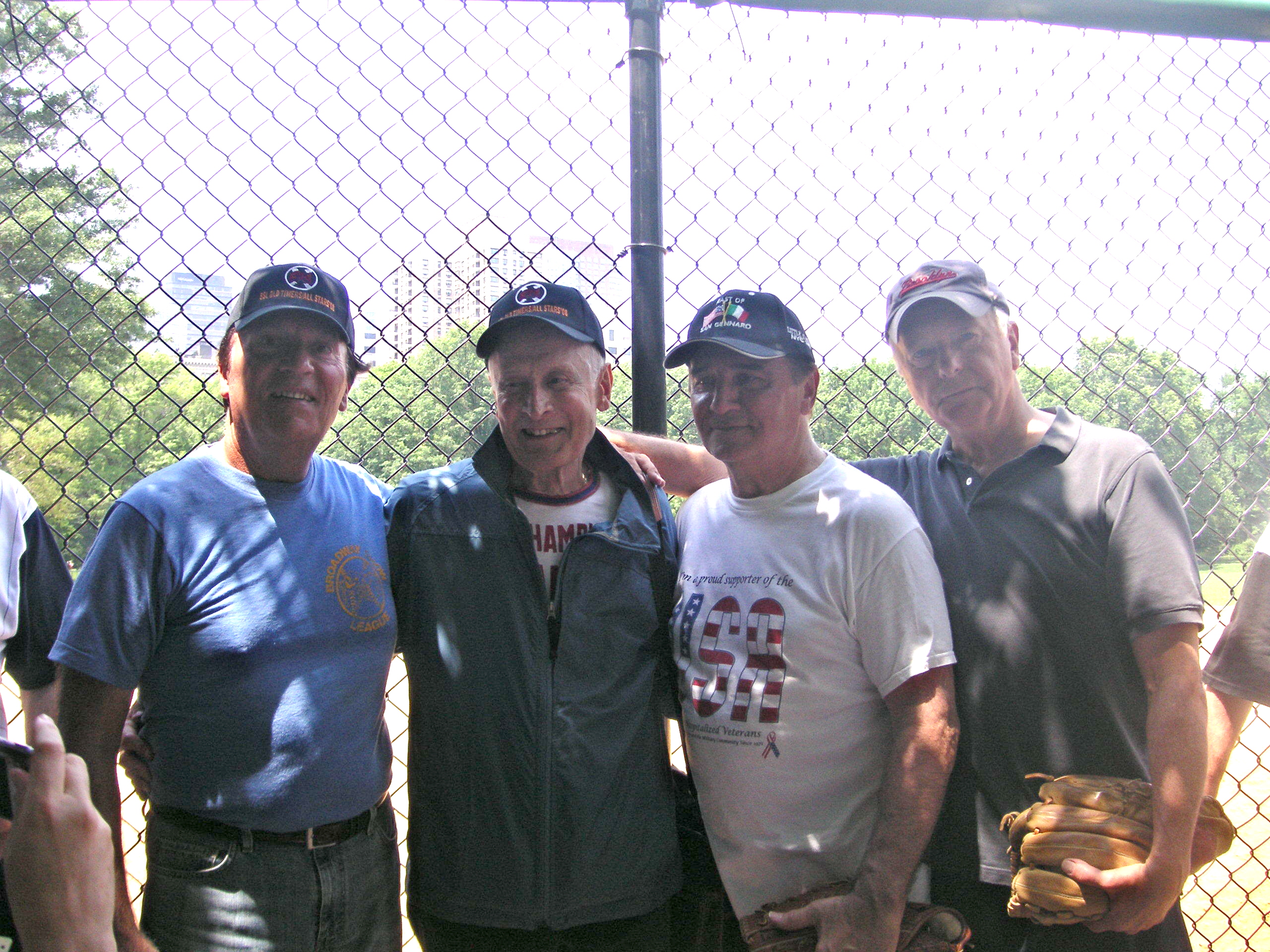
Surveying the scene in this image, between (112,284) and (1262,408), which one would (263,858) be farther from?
(1262,408)

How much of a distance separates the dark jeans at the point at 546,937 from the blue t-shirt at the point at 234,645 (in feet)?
1.11

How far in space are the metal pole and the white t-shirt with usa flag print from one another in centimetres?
73

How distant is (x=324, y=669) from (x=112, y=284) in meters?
1.59

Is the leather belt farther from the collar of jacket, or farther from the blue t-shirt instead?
the collar of jacket

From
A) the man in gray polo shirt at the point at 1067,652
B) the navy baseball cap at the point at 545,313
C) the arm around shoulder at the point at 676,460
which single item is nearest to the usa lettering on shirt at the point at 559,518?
the arm around shoulder at the point at 676,460

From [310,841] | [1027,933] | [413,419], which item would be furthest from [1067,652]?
[413,419]

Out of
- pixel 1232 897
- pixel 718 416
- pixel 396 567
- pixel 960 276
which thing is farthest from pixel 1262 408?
pixel 396 567

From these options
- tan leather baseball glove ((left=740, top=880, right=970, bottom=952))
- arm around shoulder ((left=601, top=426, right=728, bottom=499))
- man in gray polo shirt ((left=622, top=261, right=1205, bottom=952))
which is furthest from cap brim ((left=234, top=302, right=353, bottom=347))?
tan leather baseball glove ((left=740, top=880, right=970, bottom=952))

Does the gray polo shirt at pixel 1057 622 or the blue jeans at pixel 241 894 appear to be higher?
the gray polo shirt at pixel 1057 622

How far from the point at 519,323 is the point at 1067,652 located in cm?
153

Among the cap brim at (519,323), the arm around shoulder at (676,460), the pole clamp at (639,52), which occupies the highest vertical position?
the pole clamp at (639,52)

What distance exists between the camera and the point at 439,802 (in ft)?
6.43

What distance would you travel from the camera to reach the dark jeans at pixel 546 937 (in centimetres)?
189

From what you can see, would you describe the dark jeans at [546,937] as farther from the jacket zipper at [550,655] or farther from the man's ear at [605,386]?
the man's ear at [605,386]
